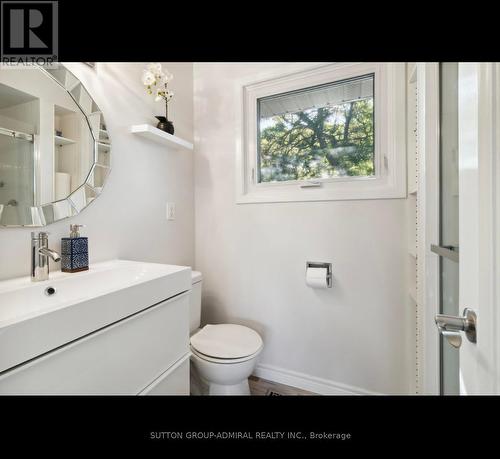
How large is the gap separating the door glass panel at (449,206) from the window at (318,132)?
620mm

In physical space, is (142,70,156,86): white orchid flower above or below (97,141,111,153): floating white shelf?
above

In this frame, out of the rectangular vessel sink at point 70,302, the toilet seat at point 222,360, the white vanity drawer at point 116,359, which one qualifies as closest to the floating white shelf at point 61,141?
the rectangular vessel sink at point 70,302

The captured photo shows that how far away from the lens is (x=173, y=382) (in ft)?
3.07

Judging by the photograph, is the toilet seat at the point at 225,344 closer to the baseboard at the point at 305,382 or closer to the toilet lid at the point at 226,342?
the toilet lid at the point at 226,342

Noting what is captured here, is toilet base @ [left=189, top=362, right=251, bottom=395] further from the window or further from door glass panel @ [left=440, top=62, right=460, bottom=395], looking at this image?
the window

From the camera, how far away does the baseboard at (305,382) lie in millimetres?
1407

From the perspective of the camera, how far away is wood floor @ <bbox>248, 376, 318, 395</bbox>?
148 centimetres

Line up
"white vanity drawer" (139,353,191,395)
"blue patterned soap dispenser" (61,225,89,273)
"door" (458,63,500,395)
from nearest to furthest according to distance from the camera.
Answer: "door" (458,63,500,395), "white vanity drawer" (139,353,191,395), "blue patterned soap dispenser" (61,225,89,273)

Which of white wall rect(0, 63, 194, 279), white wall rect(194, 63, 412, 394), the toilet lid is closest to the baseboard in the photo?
white wall rect(194, 63, 412, 394)

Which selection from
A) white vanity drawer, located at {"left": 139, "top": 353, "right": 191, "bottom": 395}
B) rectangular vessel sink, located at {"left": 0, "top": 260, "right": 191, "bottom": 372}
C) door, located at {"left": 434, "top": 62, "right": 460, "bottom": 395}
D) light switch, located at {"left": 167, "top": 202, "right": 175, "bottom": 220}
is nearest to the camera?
rectangular vessel sink, located at {"left": 0, "top": 260, "right": 191, "bottom": 372}
